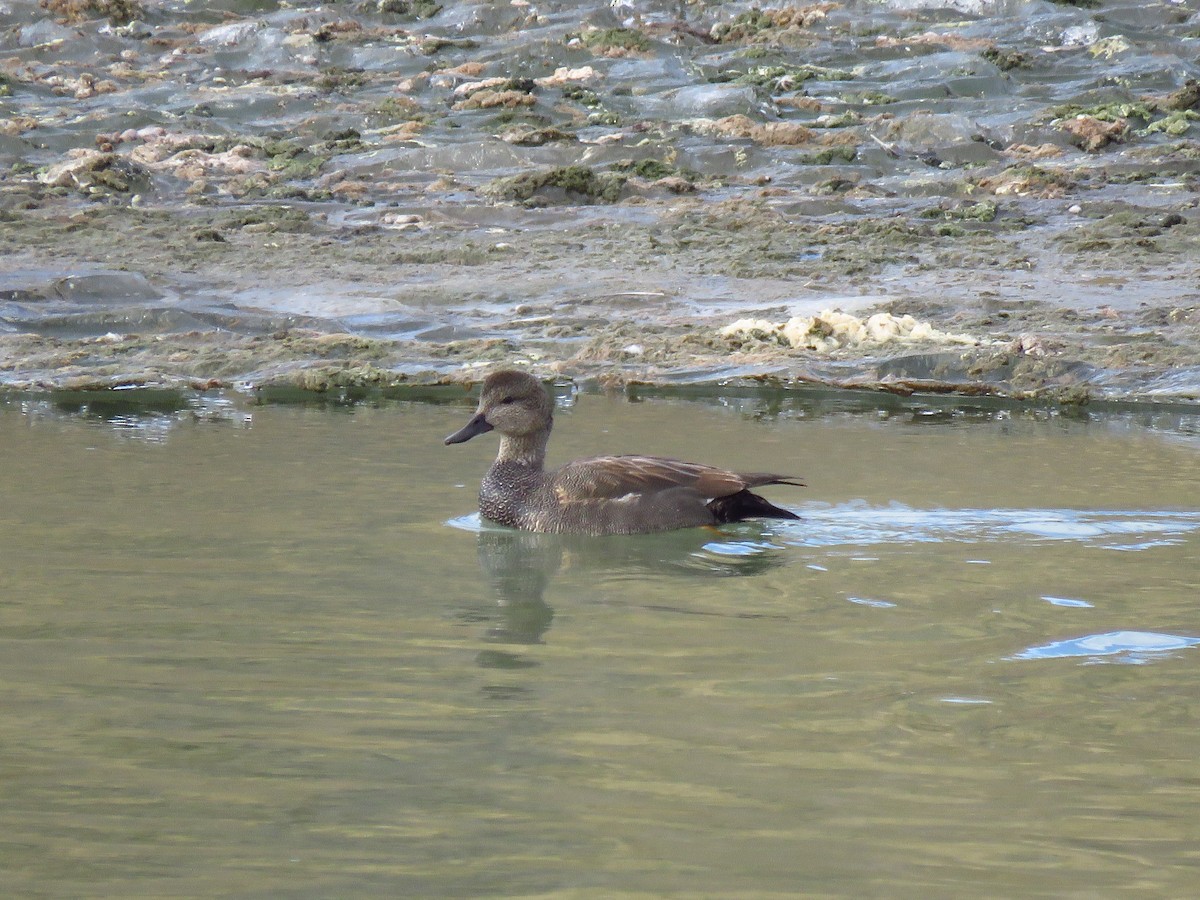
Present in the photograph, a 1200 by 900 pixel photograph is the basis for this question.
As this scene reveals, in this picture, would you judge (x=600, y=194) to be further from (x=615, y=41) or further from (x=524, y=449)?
(x=524, y=449)

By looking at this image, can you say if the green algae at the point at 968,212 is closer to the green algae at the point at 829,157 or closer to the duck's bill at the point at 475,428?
the green algae at the point at 829,157

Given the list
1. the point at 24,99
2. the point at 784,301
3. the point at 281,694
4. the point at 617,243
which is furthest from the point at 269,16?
the point at 281,694

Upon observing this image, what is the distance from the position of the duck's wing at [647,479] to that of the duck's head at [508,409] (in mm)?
474

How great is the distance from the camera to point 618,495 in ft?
22.7

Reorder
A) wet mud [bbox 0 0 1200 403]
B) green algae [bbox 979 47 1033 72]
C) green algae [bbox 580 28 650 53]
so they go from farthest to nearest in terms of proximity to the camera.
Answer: green algae [bbox 580 28 650 53] < green algae [bbox 979 47 1033 72] < wet mud [bbox 0 0 1200 403]

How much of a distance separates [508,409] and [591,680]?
286cm

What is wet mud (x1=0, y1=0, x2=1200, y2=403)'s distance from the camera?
1049cm

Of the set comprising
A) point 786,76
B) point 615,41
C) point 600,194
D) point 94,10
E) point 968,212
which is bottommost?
point 968,212

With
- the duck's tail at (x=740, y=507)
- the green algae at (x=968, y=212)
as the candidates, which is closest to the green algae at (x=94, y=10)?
the green algae at (x=968, y=212)

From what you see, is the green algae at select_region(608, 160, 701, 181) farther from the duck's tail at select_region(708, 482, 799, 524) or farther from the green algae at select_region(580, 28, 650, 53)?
the duck's tail at select_region(708, 482, 799, 524)

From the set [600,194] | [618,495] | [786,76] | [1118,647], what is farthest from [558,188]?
[1118,647]

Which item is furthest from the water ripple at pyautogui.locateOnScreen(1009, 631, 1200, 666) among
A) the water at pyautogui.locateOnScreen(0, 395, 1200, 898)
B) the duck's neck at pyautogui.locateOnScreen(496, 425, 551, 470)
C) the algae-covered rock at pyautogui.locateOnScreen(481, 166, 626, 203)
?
the algae-covered rock at pyautogui.locateOnScreen(481, 166, 626, 203)

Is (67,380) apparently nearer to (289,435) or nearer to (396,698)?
(289,435)

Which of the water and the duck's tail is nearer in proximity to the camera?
the water
